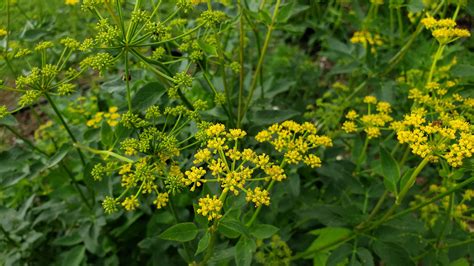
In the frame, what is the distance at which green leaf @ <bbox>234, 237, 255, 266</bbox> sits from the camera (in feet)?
6.62

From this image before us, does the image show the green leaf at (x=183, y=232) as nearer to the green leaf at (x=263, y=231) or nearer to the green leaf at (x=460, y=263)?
the green leaf at (x=263, y=231)

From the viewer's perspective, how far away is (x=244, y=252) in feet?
6.73

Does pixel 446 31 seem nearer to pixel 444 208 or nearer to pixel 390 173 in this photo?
pixel 390 173

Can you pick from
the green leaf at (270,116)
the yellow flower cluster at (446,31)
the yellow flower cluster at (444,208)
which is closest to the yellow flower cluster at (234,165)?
the green leaf at (270,116)

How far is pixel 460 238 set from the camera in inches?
110

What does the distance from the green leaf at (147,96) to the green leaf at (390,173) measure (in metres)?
1.21

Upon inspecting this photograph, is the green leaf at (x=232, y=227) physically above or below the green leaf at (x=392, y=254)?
above

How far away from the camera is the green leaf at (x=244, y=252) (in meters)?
2.02

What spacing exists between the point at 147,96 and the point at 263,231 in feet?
3.07

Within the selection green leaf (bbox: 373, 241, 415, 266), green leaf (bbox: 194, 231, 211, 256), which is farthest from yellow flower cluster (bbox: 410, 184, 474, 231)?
green leaf (bbox: 194, 231, 211, 256)

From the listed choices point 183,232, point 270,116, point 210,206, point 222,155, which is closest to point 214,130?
point 222,155

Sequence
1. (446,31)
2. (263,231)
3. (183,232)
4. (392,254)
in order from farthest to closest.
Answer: (446,31)
(392,254)
(263,231)
(183,232)

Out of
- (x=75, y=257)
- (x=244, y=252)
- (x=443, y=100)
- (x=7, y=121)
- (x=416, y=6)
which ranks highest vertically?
(x=416, y=6)

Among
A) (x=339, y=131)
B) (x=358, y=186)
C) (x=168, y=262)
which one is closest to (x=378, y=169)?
(x=358, y=186)
